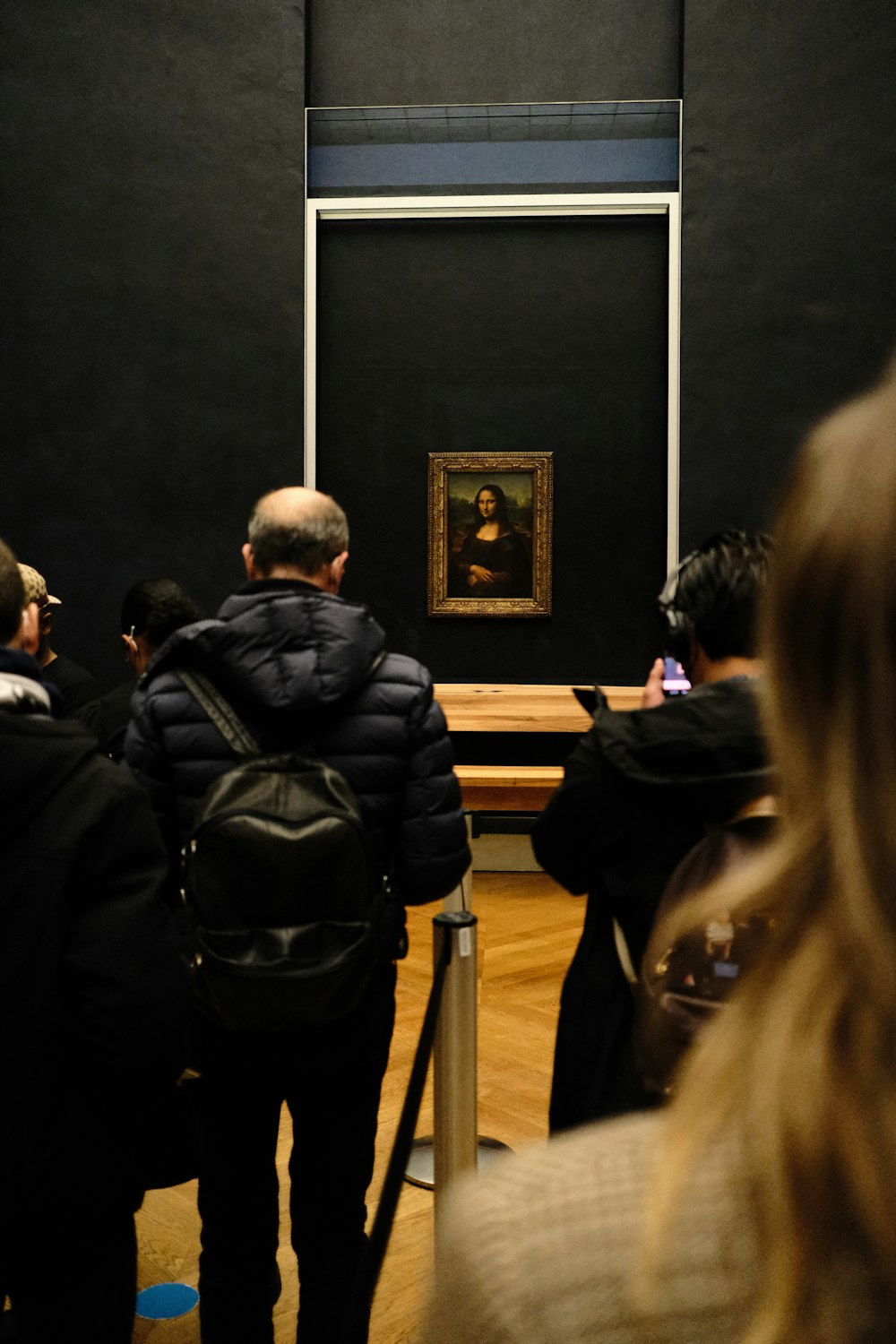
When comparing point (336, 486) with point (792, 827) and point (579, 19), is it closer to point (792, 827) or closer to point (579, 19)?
point (579, 19)

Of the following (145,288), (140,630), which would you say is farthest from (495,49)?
(140,630)

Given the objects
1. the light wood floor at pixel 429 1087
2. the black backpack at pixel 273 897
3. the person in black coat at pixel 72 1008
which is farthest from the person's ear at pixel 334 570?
the light wood floor at pixel 429 1087

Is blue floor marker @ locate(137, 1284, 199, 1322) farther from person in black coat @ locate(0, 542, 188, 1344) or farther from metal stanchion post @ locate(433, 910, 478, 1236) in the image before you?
person in black coat @ locate(0, 542, 188, 1344)

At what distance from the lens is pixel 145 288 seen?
9.32 m

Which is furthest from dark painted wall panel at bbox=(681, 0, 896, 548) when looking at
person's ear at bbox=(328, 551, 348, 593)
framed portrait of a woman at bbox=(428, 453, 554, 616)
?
person's ear at bbox=(328, 551, 348, 593)

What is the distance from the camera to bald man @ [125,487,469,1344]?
7.61 feet

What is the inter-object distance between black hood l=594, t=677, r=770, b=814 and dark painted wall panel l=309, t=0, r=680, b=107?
8.74m

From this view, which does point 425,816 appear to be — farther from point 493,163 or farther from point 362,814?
point 493,163

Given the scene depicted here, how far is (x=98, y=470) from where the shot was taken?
30.7ft

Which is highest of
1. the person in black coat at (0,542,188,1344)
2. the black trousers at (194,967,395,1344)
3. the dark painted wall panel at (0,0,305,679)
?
the dark painted wall panel at (0,0,305,679)

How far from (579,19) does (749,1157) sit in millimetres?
10412

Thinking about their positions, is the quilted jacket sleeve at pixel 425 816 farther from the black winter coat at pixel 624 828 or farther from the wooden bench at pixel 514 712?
the wooden bench at pixel 514 712

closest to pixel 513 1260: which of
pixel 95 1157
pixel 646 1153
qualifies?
pixel 646 1153

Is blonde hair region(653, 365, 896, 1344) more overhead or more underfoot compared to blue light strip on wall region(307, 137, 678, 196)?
more underfoot
